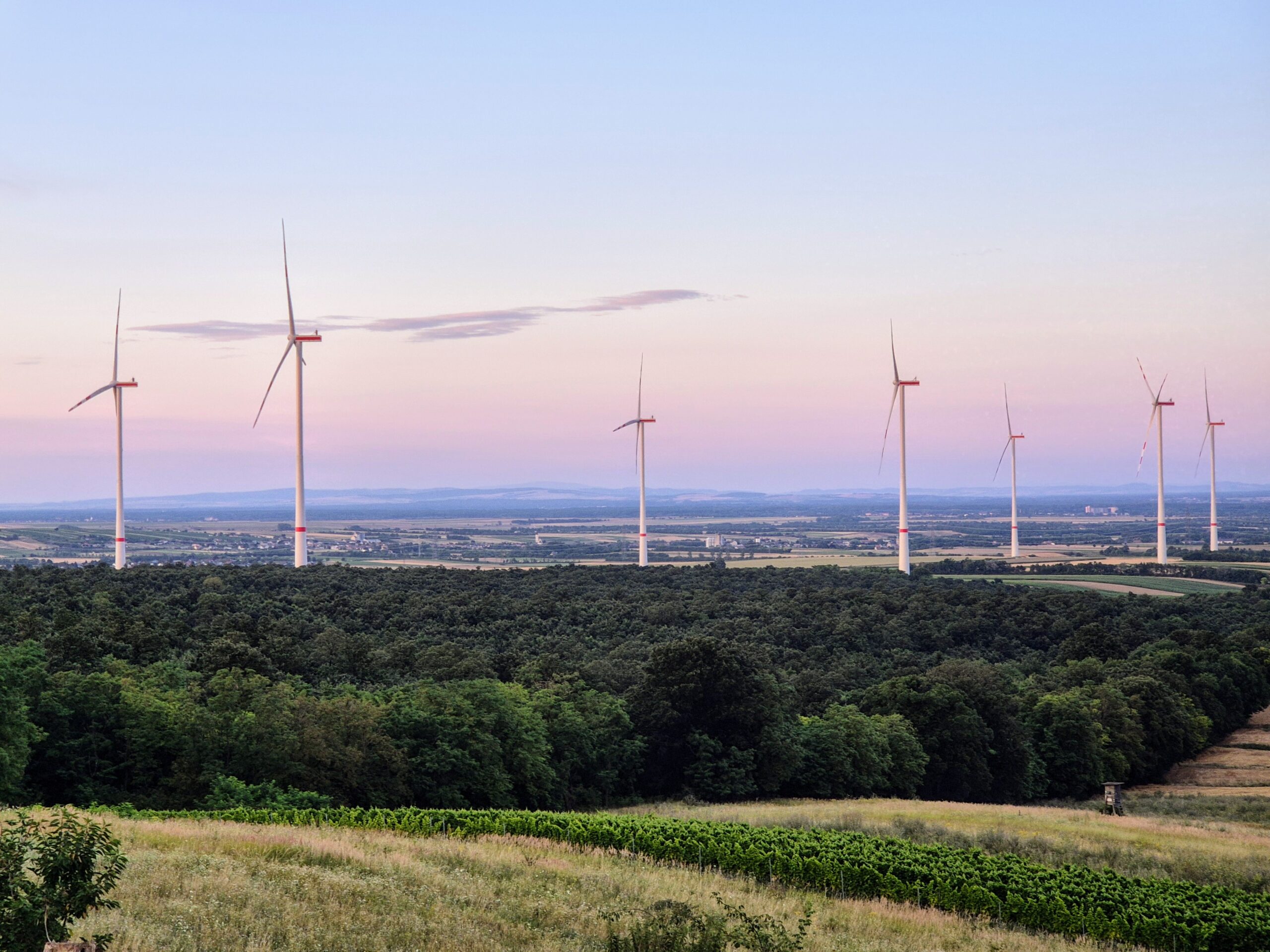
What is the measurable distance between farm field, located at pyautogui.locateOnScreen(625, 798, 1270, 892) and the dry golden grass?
12185mm

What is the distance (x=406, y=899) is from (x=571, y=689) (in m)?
45.7

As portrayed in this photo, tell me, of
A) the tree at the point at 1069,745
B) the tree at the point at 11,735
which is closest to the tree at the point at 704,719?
the tree at the point at 1069,745

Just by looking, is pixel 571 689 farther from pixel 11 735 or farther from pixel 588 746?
pixel 11 735

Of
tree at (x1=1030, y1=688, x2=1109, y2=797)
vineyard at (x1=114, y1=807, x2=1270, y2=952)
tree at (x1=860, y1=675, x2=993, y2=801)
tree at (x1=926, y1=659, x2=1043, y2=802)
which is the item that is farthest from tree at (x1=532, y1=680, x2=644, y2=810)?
tree at (x1=1030, y1=688, x2=1109, y2=797)

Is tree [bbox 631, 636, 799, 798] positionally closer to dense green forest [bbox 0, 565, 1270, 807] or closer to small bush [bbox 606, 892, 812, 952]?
dense green forest [bbox 0, 565, 1270, 807]

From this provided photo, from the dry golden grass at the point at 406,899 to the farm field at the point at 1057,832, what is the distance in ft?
40.0

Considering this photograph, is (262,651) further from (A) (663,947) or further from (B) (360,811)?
(A) (663,947)

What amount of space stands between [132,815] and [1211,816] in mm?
53660

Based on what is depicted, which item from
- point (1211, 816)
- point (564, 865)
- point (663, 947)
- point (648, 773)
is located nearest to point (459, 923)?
point (663, 947)

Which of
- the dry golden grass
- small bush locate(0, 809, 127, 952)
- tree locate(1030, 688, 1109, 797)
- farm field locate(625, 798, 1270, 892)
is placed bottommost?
tree locate(1030, 688, 1109, 797)

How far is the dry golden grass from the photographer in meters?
19.9

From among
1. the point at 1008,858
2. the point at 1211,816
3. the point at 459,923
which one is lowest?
the point at 1211,816

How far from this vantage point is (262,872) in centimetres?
2445

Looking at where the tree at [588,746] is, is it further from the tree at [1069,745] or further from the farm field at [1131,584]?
the farm field at [1131,584]
